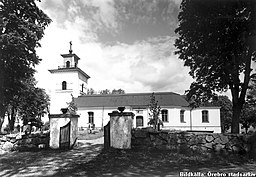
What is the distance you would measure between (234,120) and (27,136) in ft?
33.4

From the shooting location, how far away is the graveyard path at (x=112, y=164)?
6012 millimetres

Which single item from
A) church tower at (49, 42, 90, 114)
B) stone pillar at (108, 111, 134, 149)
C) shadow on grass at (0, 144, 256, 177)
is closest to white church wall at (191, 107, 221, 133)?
church tower at (49, 42, 90, 114)

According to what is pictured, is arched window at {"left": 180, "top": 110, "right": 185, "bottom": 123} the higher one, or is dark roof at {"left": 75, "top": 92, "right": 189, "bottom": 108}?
dark roof at {"left": 75, "top": 92, "right": 189, "bottom": 108}

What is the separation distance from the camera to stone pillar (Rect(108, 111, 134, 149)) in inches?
340

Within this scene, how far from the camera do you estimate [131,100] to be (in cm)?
3603

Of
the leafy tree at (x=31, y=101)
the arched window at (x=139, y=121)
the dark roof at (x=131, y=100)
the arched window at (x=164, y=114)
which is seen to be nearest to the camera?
the leafy tree at (x=31, y=101)

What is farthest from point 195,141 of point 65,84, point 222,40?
point 65,84

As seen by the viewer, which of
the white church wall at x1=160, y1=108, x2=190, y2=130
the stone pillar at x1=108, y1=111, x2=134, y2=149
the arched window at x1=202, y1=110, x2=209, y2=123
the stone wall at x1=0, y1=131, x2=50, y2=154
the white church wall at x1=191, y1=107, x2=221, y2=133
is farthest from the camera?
the arched window at x1=202, y1=110, x2=209, y2=123

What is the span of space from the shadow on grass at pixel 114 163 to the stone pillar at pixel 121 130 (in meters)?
0.39

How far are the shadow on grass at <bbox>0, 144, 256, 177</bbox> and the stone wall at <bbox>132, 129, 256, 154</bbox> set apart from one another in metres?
0.34

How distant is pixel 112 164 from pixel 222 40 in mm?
8255

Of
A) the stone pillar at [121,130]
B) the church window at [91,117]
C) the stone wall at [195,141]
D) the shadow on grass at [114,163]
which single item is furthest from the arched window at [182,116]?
the stone pillar at [121,130]

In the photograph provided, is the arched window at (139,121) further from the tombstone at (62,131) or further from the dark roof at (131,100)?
the tombstone at (62,131)

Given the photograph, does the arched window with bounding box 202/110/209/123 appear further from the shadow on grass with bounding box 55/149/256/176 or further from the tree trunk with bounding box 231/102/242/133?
the shadow on grass with bounding box 55/149/256/176
